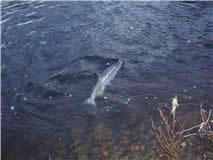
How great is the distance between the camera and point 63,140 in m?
4.82

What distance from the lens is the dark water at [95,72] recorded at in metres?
4.92

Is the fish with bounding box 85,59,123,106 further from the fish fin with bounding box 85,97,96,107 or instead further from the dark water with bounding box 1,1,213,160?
the dark water with bounding box 1,1,213,160

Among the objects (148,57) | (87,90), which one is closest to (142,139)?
(87,90)

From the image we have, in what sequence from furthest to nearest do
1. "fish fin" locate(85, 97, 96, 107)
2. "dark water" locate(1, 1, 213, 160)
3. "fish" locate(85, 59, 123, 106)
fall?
"fish" locate(85, 59, 123, 106), "fish fin" locate(85, 97, 96, 107), "dark water" locate(1, 1, 213, 160)

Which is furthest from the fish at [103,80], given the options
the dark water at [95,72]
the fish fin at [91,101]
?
the dark water at [95,72]

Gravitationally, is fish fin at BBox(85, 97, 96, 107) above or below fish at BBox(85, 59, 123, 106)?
below

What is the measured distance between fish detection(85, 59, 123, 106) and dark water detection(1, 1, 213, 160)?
133 mm

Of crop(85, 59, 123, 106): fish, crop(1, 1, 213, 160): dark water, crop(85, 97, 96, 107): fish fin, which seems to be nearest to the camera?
crop(1, 1, 213, 160): dark water

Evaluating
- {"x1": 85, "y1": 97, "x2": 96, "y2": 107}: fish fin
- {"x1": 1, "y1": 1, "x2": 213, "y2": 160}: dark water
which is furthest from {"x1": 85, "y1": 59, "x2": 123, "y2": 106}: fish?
{"x1": 1, "y1": 1, "x2": 213, "y2": 160}: dark water

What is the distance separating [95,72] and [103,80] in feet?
2.41

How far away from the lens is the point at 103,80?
20.2 ft

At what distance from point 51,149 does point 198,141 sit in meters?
2.81

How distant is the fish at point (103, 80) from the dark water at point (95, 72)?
0.13 meters

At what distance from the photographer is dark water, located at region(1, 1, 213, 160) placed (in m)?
4.92
